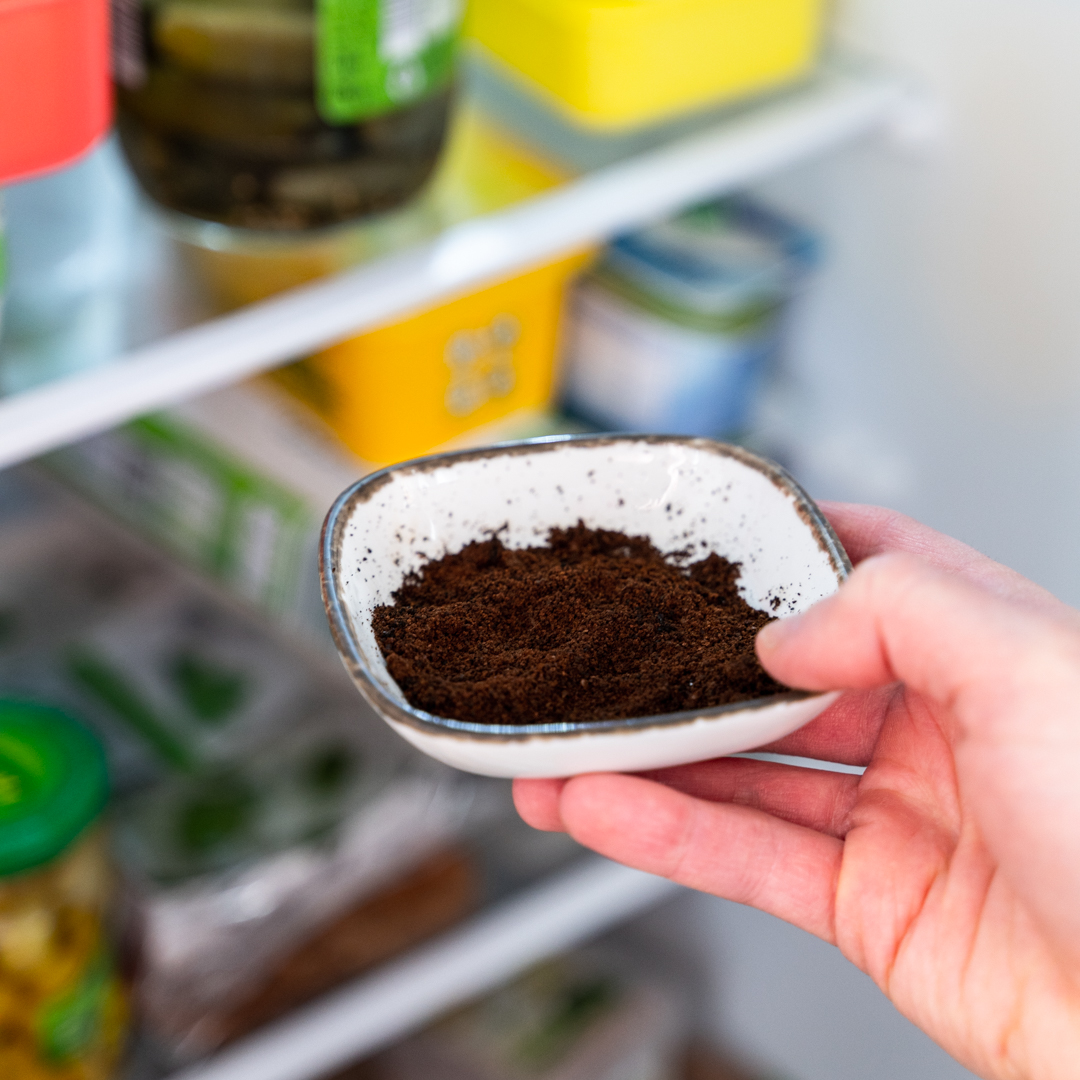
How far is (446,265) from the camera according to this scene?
2.51ft

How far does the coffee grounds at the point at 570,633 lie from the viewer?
1.65ft

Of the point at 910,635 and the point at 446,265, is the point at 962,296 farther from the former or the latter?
the point at 910,635

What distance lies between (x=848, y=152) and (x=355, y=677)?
0.67m

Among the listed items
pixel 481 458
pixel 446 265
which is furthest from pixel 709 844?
pixel 446 265

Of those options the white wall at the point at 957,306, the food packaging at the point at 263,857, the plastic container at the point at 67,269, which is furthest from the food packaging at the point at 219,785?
the white wall at the point at 957,306

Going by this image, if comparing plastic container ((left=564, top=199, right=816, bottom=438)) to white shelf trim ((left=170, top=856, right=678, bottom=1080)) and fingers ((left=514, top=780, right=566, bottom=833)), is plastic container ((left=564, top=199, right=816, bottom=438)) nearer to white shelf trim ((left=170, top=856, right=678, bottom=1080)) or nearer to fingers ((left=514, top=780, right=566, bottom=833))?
white shelf trim ((left=170, top=856, right=678, bottom=1080))

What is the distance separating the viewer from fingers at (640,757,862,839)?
61 centimetres

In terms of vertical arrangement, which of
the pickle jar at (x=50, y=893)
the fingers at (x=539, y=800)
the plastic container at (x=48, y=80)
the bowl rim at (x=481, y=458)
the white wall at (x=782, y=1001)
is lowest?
the white wall at (x=782, y=1001)

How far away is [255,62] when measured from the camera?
68cm

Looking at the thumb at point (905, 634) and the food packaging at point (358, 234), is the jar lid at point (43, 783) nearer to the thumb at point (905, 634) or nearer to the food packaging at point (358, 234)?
the food packaging at point (358, 234)

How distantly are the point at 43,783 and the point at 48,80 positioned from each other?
0.36m

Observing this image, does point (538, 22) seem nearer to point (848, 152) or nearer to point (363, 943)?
point (848, 152)

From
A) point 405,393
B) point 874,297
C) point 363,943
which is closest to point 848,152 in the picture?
point 874,297

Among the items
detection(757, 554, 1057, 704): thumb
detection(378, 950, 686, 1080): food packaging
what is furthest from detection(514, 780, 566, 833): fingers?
detection(378, 950, 686, 1080): food packaging
